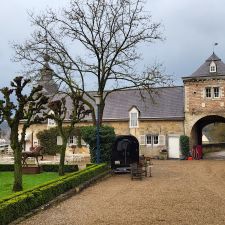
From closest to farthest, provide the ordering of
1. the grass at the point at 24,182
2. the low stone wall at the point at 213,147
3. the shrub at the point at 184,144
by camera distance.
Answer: the grass at the point at 24,182, the shrub at the point at 184,144, the low stone wall at the point at 213,147

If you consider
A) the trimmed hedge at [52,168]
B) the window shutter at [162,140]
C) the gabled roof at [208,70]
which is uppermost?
the gabled roof at [208,70]

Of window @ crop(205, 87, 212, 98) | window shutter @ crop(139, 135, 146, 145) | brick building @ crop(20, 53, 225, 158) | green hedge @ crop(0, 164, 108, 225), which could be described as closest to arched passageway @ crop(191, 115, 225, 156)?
brick building @ crop(20, 53, 225, 158)

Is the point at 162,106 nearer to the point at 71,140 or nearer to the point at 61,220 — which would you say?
the point at 71,140

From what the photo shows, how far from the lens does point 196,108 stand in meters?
38.8

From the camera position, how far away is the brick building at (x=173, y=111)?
38.5 m

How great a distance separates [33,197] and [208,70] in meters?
29.0

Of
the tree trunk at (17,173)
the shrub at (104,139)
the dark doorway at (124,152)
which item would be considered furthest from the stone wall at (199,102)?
the tree trunk at (17,173)

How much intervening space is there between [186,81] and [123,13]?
11.3 metres

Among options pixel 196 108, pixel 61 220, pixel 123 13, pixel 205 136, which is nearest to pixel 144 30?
pixel 123 13

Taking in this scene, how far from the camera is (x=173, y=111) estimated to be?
39969mm

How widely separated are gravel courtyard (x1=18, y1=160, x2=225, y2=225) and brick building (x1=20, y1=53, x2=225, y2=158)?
17892 mm

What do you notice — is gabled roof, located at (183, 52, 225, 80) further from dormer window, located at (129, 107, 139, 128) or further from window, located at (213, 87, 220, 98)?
dormer window, located at (129, 107, 139, 128)

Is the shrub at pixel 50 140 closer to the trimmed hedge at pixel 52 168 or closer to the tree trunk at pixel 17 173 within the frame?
the trimmed hedge at pixel 52 168

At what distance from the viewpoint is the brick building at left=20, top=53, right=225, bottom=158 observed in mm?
38500
